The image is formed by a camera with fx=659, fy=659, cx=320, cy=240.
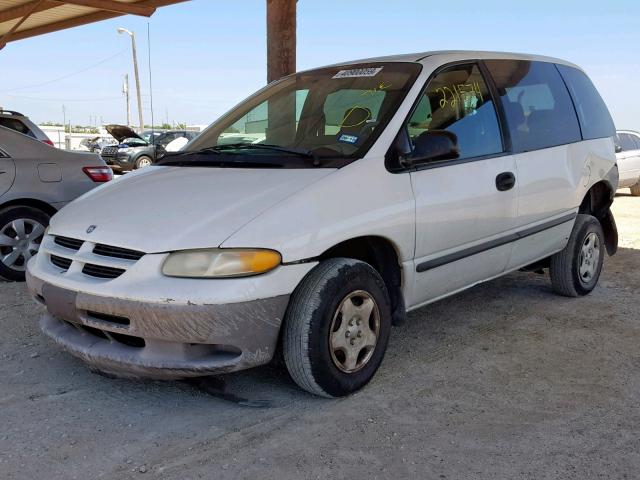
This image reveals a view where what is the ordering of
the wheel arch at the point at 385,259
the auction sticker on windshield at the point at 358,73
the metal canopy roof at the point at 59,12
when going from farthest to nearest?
the metal canopy roof at the point at 59,12
the auction sticker on windshield at the point at 358,73
the wheel arch at the point at 385,259

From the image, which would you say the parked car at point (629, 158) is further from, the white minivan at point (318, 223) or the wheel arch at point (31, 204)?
the wheel arch at point (31, 204)

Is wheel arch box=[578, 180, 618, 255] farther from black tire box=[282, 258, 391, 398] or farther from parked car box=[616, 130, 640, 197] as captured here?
parked car box=[616, 130, 640, 197]

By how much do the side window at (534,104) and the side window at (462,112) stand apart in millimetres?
182

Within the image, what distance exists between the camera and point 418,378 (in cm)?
360

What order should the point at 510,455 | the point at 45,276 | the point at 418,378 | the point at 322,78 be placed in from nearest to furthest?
the point at 510,455
the point at 45,276
the point at 418,378
the point at 322,78

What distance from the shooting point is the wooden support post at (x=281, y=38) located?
6867mm

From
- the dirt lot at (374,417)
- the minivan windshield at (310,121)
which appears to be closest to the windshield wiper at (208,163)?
the minivan windshield at (310,121)

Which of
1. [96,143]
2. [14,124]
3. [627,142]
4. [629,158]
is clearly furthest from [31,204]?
[96,143]

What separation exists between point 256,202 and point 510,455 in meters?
1.56

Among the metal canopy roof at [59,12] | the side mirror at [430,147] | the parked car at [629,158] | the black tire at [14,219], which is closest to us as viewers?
the side mirror at [430,147]

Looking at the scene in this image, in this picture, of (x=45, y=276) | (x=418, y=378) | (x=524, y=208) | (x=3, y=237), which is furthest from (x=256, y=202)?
(x=3, y=237)

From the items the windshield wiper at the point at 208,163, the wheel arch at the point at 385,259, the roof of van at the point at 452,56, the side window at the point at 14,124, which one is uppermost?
the roof of van at the point at 452,56

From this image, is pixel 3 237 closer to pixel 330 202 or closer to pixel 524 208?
pixel 330 202

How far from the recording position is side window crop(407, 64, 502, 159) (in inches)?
149
